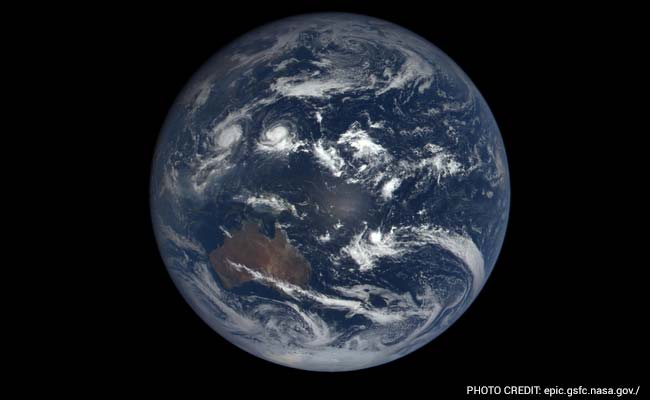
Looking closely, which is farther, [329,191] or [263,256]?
[263,256]

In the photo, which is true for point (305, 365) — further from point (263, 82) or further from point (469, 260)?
point (263, 82)

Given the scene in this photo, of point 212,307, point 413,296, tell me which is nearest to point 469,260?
point 413,296

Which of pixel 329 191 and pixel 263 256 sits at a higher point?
pixel 329 191

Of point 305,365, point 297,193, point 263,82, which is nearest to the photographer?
point 297,193
